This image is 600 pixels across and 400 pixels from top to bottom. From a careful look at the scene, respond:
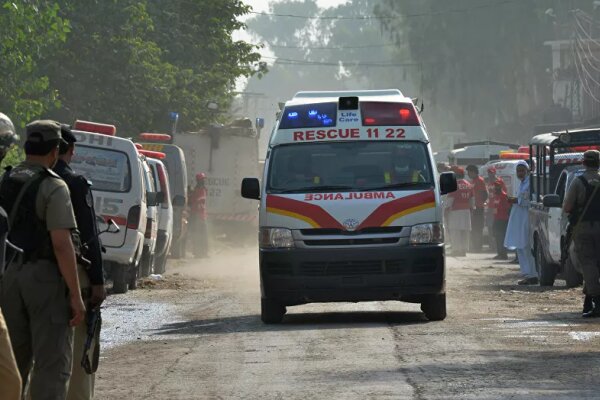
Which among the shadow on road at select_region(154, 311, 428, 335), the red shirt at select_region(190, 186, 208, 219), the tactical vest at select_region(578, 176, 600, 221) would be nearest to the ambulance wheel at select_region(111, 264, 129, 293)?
the shadow on road at select_region(154, 311, 428, 335)

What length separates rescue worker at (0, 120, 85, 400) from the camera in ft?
26.0

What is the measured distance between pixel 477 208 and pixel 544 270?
47.3 ft

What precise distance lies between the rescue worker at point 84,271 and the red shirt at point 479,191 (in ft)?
91.8

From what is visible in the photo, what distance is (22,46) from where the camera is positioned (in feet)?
101

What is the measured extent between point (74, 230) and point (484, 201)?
94.3ft

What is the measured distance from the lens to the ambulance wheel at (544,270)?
22016mm

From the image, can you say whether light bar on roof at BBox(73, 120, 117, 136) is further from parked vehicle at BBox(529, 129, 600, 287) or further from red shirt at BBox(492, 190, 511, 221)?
red shirt at BBox(492, 190, 511, 221)

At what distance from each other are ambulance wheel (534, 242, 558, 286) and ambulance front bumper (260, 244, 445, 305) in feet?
22.2

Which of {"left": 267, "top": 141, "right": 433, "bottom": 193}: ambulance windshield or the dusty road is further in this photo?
{"left": 267, "top": 141, "right": 433, "bottom": 193}: ambulance windshield

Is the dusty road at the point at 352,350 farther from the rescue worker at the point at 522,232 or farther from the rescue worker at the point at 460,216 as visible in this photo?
the rescue worker at the point at 460,216

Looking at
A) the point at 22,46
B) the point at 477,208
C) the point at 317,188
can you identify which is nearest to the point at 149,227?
the point at 317,188

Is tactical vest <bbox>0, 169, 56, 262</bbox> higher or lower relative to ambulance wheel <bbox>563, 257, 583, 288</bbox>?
higher

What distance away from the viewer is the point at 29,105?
3041 centimetres

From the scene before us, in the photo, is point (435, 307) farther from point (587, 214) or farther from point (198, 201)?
point (198, 201)
